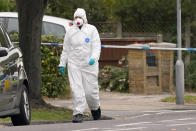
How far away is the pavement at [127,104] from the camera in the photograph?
1395 cm

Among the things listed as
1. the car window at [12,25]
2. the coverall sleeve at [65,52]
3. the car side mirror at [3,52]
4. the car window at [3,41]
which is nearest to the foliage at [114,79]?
the car window at [12,25]

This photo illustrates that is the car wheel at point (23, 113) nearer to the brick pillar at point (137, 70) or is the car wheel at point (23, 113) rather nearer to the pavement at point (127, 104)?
the pavement at point (127, 104)

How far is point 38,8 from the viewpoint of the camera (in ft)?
43.1

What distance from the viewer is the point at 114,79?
63.3ft

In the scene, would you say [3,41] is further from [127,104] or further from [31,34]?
[127,104]

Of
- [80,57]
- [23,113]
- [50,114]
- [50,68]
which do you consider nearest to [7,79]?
[23,113]

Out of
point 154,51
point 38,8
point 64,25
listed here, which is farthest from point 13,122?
point 154,51

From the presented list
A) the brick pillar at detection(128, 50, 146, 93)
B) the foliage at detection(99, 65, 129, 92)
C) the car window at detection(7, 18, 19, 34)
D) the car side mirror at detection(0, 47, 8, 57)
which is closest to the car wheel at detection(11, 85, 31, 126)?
the car side mirror at detection(0, 47, 8, 57)

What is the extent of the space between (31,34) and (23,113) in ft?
9.62

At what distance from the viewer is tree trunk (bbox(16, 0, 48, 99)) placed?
13.1 m

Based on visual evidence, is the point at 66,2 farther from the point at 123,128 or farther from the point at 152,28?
the point at 123,128

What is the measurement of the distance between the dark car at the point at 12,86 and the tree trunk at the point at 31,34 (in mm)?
2263

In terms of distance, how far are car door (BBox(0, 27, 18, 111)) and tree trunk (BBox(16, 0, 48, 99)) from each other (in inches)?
103

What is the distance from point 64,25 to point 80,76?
6.25 m
